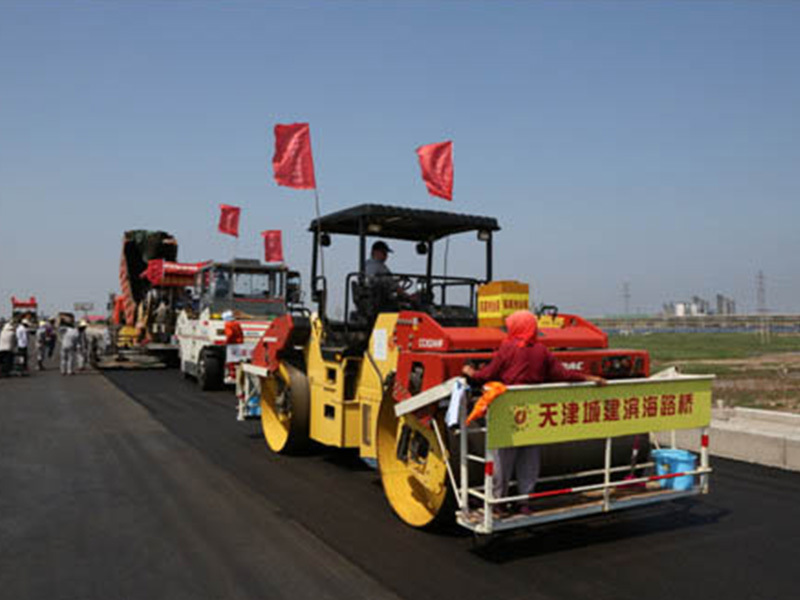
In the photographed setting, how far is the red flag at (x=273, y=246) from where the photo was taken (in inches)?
654

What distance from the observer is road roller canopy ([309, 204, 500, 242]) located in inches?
259

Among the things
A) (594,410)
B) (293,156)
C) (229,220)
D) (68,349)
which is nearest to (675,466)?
(594,410)

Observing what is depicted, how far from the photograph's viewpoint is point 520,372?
4.67 m

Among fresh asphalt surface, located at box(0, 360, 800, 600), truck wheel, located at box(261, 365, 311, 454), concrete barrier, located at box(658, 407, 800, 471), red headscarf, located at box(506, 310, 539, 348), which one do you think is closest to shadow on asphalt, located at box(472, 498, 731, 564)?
fresh asphalt surface, located at box(0, 360, 800, 600)

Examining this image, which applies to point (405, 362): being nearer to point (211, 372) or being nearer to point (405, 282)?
point (405, 282)

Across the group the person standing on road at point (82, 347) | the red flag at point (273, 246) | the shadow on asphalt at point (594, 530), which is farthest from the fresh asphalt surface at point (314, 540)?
the person standing on road at point (82, 347)

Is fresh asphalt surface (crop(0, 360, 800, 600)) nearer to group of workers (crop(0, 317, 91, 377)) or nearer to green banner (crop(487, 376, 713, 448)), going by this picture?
green banner (crop(487, 376, 713, 448))

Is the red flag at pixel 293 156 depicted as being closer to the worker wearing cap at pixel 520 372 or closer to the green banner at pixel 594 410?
the worker wearing cap at pixel 520 372

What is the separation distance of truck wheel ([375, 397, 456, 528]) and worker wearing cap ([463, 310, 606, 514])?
0.48m

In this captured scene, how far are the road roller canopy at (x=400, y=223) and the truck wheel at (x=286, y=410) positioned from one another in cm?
174

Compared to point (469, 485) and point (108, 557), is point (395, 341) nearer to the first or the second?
point (469, 485)

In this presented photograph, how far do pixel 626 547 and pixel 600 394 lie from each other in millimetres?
1155

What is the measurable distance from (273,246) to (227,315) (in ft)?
8.84

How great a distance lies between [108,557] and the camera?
15.2 ft
